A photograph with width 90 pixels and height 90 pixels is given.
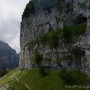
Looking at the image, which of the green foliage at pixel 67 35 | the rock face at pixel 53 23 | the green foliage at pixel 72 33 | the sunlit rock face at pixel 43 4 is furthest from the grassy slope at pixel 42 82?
the sunlit rock face at pixel 43 4

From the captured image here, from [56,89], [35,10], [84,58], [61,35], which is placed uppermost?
[35,10]

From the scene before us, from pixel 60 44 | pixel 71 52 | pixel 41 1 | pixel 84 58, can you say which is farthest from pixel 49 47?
pixel 41 1

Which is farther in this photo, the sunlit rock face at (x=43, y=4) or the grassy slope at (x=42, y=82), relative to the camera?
the sunlit rock face at (x=43, y=4)

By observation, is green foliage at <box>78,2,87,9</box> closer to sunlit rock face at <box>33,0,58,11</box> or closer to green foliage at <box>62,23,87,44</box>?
green foliage at <box>62,23,87,44</box>

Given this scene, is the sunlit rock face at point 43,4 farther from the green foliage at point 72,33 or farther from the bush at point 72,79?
the bush at point 72,79

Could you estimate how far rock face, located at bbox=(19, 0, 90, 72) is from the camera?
10142cm

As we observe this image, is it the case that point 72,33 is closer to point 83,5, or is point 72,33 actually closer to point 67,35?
point 67,35

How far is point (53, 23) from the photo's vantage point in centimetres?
13112

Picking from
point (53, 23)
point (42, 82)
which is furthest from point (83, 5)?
point (42, 82)

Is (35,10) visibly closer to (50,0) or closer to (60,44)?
(50,0)

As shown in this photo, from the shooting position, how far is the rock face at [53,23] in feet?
→ 333

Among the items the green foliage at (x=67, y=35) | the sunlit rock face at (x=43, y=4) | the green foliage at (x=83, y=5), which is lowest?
the green foliage at (x=67, y=35)

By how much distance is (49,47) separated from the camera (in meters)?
117

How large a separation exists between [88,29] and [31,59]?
133 ft
